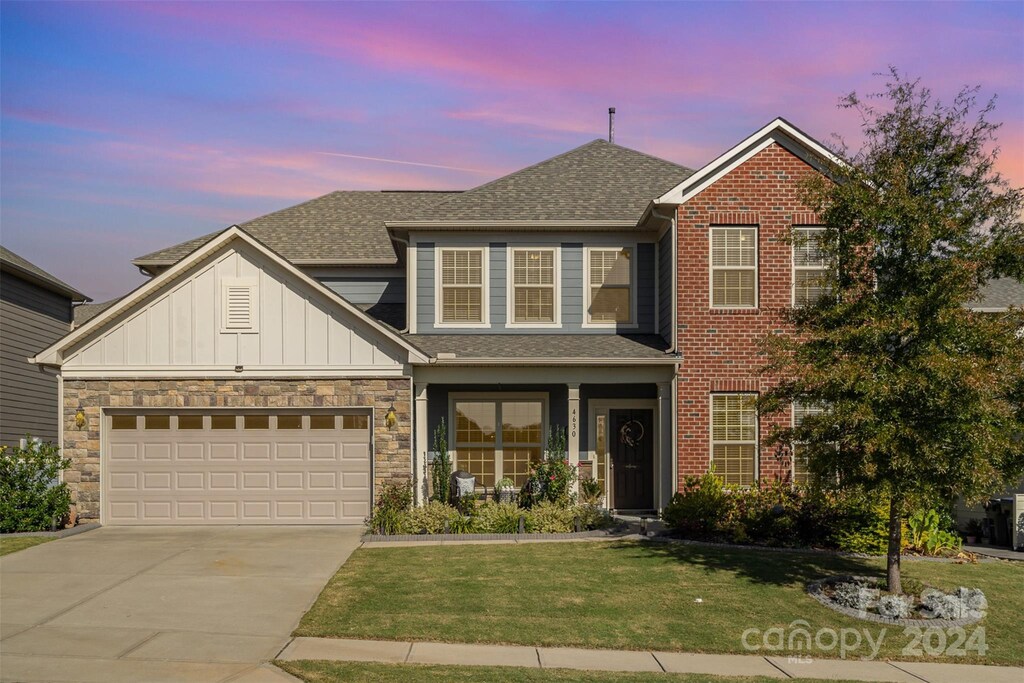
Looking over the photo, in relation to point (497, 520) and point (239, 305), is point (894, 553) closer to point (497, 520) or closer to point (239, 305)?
point (497, 520)

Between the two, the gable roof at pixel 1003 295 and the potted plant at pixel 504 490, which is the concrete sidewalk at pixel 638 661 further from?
the gable roof at pixel 1003 295

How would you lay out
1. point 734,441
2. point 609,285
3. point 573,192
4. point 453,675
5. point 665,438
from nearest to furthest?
point 453,675
point 734,441
point 665,438
point 609,285
point 573,192

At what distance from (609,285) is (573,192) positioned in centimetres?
246

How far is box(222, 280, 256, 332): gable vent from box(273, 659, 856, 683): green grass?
9189mm

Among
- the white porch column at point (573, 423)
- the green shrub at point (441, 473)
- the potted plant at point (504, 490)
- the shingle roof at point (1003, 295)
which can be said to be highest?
the shingle roof at point (1003, 295)

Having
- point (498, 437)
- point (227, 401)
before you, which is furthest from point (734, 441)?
point (227, 401)

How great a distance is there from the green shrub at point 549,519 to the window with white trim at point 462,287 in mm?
4872

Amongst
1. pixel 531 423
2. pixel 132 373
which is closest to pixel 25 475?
pixel 132 373

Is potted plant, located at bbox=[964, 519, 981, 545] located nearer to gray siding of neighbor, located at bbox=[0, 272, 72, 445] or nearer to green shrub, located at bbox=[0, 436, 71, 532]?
green shrub, located at bbox=[0, 436, 71, 532]

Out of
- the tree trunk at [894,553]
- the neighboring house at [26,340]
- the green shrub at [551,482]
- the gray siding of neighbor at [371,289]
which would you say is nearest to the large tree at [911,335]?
the tree trunk at [894,553]

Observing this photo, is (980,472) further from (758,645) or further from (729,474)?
(729,474)

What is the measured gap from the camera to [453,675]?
8297 mm

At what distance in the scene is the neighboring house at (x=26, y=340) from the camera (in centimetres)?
2242

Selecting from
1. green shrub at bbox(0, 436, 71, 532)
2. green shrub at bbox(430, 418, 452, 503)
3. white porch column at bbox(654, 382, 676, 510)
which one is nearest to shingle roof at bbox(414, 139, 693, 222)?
white porch column at bbox(654, 382, 676, 510)
